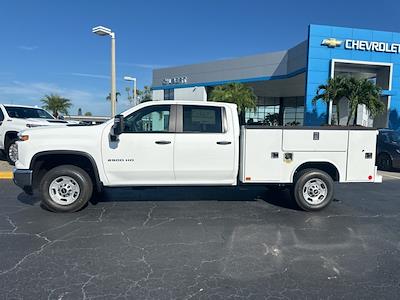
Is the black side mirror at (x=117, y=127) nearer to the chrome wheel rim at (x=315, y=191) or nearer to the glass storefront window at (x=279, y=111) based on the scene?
the chrome wheel rim at (x=315, y=191)

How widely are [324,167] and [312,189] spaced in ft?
1.69

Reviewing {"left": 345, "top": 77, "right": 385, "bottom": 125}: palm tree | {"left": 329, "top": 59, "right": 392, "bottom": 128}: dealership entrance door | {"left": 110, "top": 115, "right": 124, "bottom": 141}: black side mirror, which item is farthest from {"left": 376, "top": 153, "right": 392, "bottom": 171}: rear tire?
{"left": 329, "top": 59, "right": 392, "bottom": 128}: dealership entrance door

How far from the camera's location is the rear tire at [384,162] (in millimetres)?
11969

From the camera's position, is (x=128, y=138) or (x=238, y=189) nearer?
(x=128, y=138)

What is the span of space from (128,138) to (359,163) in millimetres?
4159

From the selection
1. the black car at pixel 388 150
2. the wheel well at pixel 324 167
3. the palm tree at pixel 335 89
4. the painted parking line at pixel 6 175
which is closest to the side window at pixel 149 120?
the wheel well at pixel 324 167

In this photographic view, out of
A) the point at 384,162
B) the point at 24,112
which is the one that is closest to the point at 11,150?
the point at 24,112

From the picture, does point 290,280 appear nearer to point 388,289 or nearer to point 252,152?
point 388,289

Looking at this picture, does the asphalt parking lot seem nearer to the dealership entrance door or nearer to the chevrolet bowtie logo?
the dealership entrance door

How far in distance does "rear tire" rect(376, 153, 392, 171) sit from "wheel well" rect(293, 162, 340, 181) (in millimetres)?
7346

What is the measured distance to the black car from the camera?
1177 centimetres

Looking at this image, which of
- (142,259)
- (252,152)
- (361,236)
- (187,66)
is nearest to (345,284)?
(361,236)

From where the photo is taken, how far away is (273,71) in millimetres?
34062

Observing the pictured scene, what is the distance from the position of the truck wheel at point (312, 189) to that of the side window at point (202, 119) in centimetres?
175
